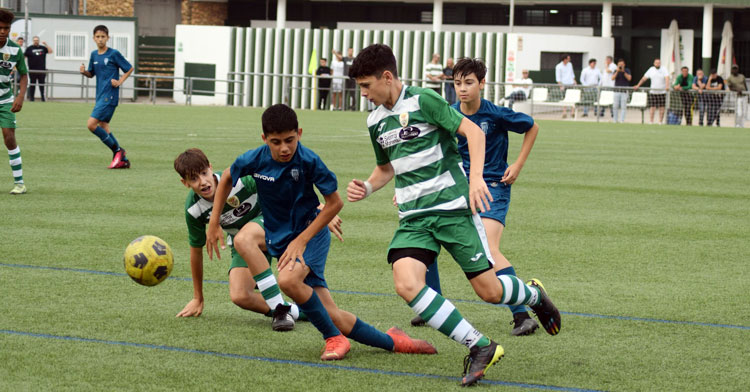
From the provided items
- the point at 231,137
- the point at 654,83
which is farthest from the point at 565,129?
the point at 231,137

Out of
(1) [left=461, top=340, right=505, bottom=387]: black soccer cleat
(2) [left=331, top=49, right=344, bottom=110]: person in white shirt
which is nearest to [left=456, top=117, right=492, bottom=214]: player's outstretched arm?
(1) [left=461, top=340, right=505, bottom=387]: black soccer cleat

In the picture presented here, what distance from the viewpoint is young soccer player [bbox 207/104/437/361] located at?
5.05 meters

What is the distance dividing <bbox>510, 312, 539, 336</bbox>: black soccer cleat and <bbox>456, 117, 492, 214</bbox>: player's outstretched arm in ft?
3.61

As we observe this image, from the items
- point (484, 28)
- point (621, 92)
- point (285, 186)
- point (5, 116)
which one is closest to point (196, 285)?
point (285, 186)

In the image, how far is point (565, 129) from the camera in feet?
89.3

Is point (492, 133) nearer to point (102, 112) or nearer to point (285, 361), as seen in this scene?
point (285, 361)

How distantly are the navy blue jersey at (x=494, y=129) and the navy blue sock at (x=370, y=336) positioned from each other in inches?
60.3

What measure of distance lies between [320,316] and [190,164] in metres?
1.16

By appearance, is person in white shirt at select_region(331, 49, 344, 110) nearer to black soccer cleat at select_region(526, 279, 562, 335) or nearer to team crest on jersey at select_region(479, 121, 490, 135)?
team crest on jersey at select_region(479, 121, 490, 135)

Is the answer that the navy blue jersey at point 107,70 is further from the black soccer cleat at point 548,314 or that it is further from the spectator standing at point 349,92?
the spectator standing at point 349,92

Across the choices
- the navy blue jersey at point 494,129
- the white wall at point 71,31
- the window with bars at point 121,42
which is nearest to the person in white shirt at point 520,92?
the white wall at point 71,31

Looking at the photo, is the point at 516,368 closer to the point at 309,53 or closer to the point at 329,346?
the point at 329,346

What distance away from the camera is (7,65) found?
37.7ft

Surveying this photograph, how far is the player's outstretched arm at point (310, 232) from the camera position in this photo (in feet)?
16.5
